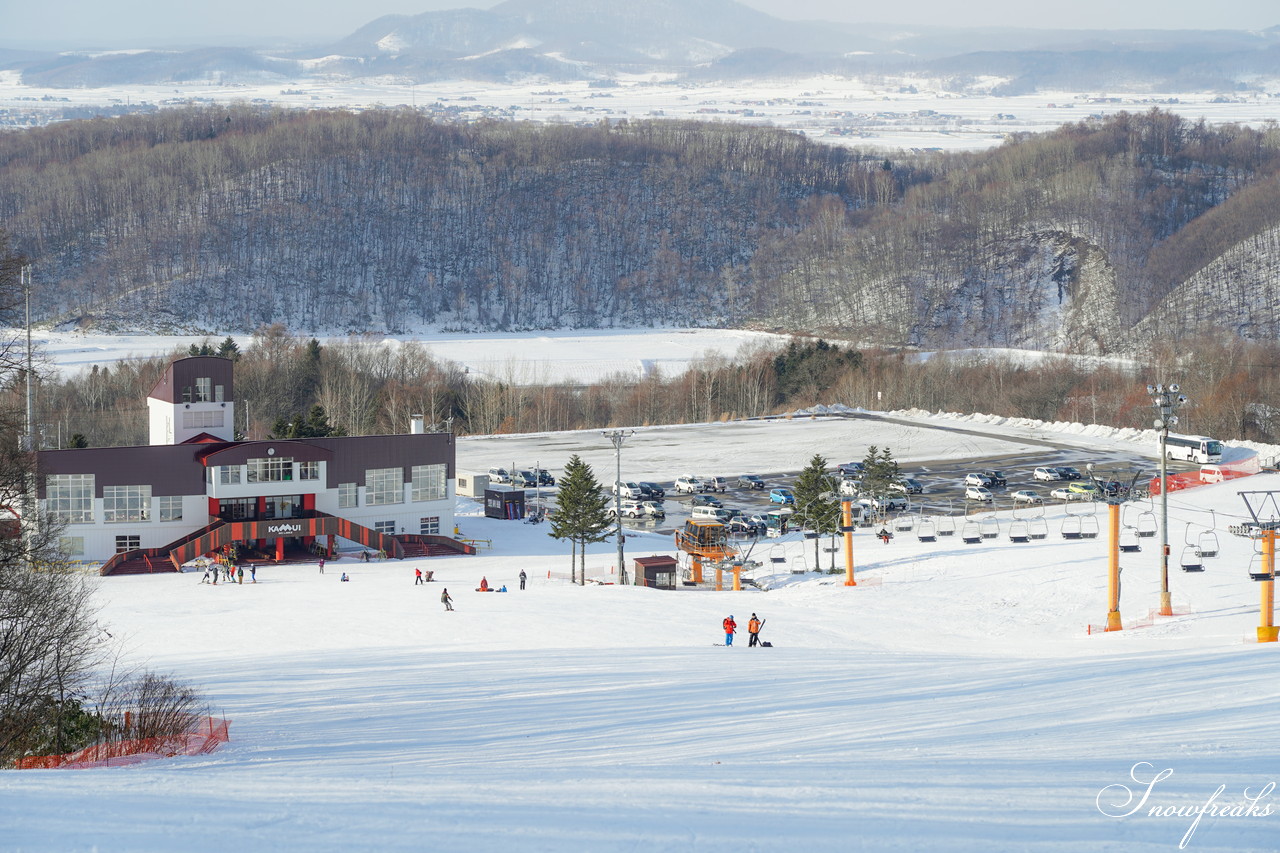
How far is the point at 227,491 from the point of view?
42.4 meters

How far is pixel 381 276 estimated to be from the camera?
152 m

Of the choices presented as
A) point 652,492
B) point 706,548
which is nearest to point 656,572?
point 706,548

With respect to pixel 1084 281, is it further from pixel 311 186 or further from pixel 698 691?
pixel 698 691

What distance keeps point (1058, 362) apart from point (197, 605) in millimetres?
79300

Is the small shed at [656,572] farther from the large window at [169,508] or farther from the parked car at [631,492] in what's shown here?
the large window at [169,508]

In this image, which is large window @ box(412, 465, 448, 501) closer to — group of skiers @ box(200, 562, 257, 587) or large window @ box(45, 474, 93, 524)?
group of skiers @ box(200, 562, 257, 587)

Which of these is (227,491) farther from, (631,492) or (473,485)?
(631,492)

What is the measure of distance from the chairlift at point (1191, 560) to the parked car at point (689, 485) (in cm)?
2352

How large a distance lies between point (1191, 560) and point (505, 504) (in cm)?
2563

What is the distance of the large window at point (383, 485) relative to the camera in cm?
4500

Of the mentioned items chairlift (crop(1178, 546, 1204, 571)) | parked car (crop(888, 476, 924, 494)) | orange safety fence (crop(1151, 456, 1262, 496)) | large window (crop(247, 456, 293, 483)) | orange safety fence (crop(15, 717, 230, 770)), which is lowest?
parked car (crop(888, 476, 924, 494))

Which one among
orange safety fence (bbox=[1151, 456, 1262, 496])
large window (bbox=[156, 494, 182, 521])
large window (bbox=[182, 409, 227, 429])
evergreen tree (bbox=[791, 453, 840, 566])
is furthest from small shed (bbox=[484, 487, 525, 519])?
orange safety fence (bbox=[1151, 456, 1262, 496])

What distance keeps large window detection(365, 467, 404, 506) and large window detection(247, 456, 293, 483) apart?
2.72 metres

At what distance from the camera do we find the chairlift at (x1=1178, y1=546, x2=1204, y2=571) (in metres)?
30.3
